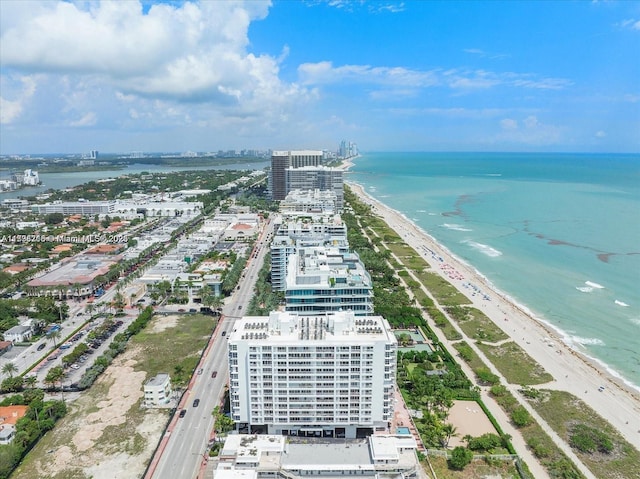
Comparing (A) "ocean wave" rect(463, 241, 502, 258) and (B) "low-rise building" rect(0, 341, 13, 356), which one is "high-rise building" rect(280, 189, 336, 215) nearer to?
(A) "ocean wave" rect(463, 241, 502, 258)

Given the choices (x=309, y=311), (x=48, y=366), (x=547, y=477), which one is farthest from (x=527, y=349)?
(x=48, y=366)

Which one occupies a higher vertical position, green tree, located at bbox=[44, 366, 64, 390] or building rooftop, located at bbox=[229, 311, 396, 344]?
building rooftop, located at bbox=[229, 311, 396, 344]

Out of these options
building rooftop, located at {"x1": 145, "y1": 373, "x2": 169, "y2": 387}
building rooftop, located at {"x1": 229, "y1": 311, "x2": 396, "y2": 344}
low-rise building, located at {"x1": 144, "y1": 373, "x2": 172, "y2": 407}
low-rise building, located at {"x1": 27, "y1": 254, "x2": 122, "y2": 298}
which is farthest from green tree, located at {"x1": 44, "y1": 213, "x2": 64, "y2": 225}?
building rooftop, located at {"x1": 229, "y1": 311, "x2": 396, "y2": 344}

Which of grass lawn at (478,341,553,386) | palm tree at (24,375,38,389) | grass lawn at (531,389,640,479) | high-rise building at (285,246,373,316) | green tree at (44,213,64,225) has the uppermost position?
high-rise building at (285,246,373,316)

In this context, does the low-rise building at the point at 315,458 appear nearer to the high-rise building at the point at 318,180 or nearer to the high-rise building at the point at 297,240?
the high-rise building at the point at 297,240

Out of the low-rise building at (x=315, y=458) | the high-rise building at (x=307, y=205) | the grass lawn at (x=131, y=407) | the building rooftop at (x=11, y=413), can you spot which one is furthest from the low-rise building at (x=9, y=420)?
the high-rise building at (x=307, y=205)

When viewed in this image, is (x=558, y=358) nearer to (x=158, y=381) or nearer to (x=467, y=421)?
(x=467, y=421)
